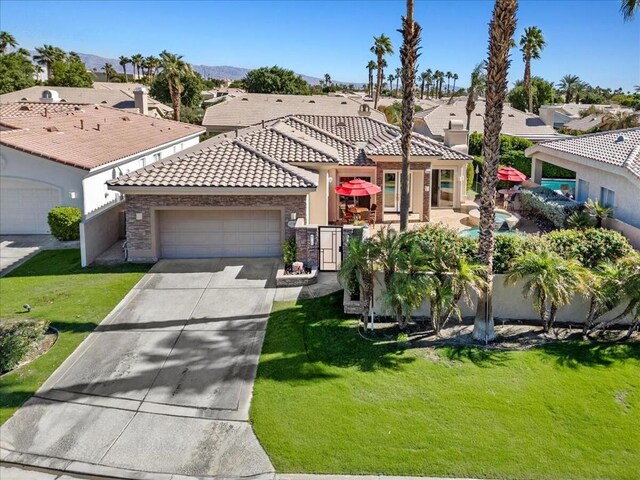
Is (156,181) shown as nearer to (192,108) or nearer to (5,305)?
(5,305)

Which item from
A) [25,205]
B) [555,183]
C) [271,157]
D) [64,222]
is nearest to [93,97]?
[25,205]

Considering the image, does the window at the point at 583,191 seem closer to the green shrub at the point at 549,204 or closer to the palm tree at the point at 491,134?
the green shrub at the point at 549,204

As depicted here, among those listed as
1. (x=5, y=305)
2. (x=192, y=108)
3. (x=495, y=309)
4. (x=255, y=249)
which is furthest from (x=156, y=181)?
(x=192, y=108)

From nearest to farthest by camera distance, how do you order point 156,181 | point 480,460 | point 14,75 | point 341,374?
point 480,460 → point 341,374 → point 156,181 → point 14,75

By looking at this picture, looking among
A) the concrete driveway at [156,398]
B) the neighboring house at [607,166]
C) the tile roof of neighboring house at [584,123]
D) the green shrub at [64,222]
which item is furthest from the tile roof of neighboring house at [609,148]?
the tile roof of neighboring house at [584,123]

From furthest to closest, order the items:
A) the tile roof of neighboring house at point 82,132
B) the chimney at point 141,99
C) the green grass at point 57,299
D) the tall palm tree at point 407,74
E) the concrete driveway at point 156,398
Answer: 1. the chimney at point 141,99
2. the tile roof of neighboring house at point 82,132
3. the tall palm tree at point 407,74
4. the green grass at point 57,299
5. the concrete driveway at point 156,398

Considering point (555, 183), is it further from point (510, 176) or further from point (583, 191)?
point (583, 191)
